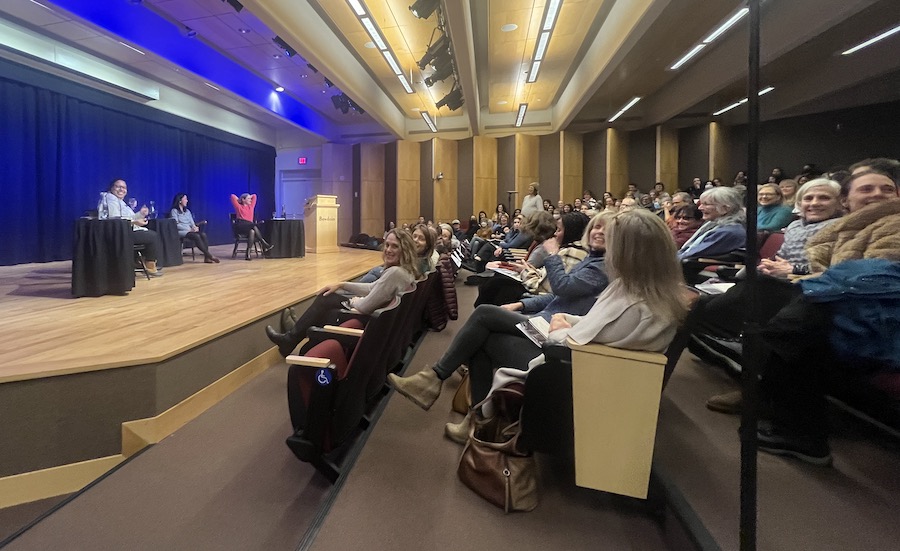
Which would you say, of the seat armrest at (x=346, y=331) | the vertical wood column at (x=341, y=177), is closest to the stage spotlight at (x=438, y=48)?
the seat armrest at (x=346, y=331)

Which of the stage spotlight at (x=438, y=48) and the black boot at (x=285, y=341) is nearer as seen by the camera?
the black boot at (x=285, y=341)

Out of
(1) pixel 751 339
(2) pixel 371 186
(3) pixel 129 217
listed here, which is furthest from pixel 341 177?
(1) pixel 751 339

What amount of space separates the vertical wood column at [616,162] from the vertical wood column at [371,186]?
5.93 m

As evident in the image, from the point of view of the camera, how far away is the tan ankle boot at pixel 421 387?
201cm

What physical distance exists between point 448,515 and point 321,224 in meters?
7.72

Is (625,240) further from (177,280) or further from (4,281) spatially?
(4,281)

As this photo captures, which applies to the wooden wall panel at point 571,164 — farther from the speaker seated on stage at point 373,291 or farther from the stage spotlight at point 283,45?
the speaker seated on stage at point 373,291

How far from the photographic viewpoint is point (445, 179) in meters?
11.6

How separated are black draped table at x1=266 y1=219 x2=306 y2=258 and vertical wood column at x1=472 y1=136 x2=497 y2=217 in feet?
16.8

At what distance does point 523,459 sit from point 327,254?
7.83 metres

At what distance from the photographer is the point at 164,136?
30.3 feet

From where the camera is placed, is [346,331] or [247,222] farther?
[247,222]

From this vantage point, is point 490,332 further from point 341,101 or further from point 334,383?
point 341,101

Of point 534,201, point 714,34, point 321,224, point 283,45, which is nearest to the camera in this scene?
point 714,34
